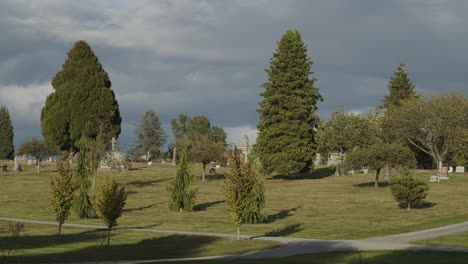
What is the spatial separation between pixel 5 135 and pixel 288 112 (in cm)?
5848

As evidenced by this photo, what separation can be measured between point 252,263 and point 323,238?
1162 cm

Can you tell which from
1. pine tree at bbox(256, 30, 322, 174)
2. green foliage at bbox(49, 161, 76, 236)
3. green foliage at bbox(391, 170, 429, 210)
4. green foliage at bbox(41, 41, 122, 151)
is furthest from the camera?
green foliage at bbox(41, 41, 122, 151)

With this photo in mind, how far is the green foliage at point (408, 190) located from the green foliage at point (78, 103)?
43.5 m

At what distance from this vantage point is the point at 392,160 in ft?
199

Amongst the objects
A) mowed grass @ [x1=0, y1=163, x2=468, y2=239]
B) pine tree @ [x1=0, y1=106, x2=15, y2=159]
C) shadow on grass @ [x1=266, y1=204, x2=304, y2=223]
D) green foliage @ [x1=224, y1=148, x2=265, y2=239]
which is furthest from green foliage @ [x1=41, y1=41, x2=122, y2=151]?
green foliage @ [x1=224, y1=148, x2=265, y2=239]

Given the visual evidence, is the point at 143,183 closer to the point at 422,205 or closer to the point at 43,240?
the point at 422,205

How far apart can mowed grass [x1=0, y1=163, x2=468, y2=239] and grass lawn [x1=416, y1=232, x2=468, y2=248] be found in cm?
360

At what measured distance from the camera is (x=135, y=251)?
30.0 meters

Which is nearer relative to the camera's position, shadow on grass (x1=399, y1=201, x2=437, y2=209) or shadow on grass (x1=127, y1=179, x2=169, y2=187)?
shadow on grass (x1=399, y1=201, x2=437, y2=209)

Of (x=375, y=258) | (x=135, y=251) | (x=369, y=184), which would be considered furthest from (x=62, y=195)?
(x=369, y=184)

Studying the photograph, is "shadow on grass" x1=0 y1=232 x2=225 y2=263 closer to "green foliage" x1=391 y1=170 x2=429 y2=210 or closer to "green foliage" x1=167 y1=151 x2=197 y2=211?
"green foliage" x1=167 y1=151 x2=197 y2=211

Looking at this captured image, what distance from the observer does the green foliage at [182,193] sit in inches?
1921

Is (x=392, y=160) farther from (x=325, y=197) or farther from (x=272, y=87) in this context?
(x=272, y=87)

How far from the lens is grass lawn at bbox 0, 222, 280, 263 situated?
27.9 m
